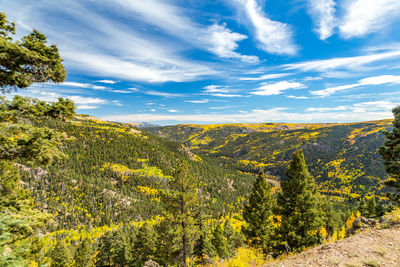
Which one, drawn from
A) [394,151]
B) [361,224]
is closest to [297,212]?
[361,224]

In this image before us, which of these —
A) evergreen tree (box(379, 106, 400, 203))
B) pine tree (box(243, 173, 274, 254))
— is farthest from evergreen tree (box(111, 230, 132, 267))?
evergreen tree (box(379, 106, 400, 203))

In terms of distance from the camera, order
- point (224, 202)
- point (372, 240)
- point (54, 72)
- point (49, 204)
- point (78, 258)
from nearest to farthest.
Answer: point (54, 72) < point (372, 240) < point (78, 258) < point (49, 204) < point (224, 202)

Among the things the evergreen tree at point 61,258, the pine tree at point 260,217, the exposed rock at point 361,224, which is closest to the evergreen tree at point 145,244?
the evergreen tree at point 61,258

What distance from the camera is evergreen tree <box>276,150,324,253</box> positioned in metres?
16.7

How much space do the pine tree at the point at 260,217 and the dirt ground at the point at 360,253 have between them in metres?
13.2

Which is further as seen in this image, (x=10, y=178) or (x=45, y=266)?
(x=10, y=178)

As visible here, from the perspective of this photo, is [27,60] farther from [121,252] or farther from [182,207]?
[121,252]

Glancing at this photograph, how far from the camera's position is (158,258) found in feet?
108

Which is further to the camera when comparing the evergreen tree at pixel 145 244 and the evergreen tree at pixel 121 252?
the evergreen tree at pixel 121 252

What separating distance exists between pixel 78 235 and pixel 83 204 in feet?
137

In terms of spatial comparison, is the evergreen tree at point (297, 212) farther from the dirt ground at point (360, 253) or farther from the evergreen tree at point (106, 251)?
the evergreen tree at point (106, 251)

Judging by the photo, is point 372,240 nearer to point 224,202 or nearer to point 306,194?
point 306,194

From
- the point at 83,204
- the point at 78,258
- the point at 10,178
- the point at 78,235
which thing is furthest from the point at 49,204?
the point at 10,178

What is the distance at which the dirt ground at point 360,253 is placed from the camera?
A: 6.83m
